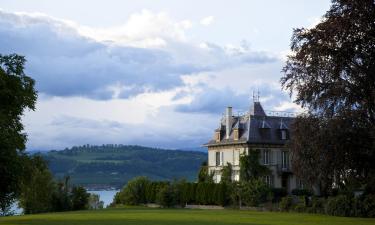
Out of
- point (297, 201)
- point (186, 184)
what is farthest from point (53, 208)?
point (297, 201)

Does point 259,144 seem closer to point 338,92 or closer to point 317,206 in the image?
point 317,206

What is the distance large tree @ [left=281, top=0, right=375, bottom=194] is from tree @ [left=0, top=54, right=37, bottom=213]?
19.4 m

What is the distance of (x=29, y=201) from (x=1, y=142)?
34.6 m

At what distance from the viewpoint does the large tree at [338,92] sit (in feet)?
140

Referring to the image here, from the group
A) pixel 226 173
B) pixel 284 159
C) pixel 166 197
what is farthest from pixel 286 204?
pixel 284 159

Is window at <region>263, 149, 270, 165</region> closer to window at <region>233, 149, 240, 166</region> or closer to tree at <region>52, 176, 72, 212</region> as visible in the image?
window at <region>233, 149, 240, 166</region>

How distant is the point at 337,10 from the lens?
44125 mm

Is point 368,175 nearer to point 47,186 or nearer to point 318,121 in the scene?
point 318,121

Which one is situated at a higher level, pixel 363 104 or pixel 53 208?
pixel 363 104

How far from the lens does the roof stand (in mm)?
82625

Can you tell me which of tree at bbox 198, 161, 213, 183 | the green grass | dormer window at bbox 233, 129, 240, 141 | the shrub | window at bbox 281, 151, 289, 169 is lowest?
the green grass

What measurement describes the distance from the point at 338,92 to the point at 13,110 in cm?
2226

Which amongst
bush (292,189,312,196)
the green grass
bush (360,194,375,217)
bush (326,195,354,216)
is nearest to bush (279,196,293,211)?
bush (326,195,354,216)

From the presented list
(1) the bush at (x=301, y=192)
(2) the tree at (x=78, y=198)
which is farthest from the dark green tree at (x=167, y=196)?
(1) the bush at (x=301, y=192)
